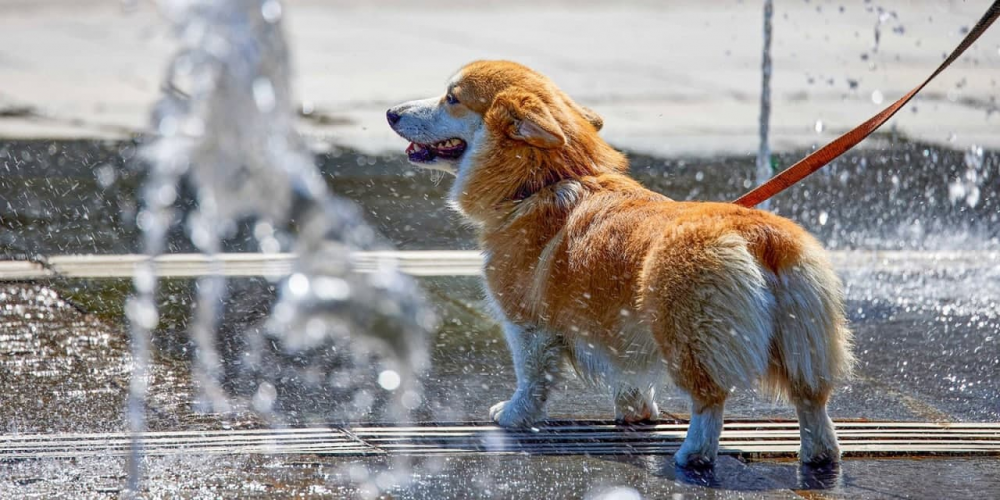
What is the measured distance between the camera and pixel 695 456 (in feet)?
13.4

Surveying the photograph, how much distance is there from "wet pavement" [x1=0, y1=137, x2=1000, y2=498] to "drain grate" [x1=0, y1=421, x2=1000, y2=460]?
9 cm

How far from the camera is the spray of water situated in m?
4.36

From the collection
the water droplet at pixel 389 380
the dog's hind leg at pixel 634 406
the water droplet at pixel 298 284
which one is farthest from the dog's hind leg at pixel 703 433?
the water droplet at pixel 298 284

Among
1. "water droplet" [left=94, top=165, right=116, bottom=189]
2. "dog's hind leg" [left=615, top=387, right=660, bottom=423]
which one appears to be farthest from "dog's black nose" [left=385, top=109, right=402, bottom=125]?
"water droplet" [left=94, top=165, right=116, bottom=189]

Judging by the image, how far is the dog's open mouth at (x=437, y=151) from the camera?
495 centimetres

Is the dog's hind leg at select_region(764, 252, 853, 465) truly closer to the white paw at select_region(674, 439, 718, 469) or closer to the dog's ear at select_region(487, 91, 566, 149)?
the white paw at select_region(674, 439, 718, 469)

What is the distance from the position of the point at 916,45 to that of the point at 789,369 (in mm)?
13653

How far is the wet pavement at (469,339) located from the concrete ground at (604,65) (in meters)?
1.07

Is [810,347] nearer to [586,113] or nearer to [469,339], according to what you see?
[586,113]

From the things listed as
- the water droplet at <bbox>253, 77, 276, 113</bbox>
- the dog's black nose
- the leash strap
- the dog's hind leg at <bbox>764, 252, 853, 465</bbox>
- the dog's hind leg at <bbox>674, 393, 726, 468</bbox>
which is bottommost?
the dog's hind leg at <bbox>674, 393, 726, 468</bbox>

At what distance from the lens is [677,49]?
630 inches

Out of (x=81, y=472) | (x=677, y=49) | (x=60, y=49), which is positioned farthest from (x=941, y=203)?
(x=60, y=49)

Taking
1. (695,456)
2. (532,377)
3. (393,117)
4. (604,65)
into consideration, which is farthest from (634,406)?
(604,65)

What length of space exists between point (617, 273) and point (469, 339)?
5.17 feet
